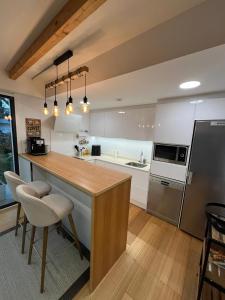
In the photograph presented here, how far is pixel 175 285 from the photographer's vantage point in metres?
1.38

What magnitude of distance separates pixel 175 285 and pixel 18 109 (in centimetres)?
336

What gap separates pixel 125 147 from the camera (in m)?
3.54

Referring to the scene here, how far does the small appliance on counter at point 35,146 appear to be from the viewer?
254 centimetres

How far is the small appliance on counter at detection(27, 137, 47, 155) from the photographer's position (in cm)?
254

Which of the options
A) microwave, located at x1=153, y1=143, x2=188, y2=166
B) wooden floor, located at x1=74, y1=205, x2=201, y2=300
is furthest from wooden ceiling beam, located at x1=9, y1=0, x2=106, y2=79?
wooden floor, located at x1=74, y1=205, x2=201, y2=300

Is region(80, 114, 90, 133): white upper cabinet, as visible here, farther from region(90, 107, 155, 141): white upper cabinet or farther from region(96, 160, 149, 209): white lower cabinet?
region(96, 160, 149, 209): white lower cabinet

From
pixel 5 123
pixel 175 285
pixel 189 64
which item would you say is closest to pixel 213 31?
pixel 189 64

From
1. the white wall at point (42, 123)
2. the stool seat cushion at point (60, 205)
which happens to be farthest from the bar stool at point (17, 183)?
the white wall at point (42, 123)

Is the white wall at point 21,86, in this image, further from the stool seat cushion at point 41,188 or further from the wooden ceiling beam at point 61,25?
the stool seat cushion at point 41,188

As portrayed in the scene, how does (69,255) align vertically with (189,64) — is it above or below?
below

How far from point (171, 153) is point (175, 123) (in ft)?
1.58

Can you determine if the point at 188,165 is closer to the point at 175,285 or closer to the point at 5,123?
the point at 175,285

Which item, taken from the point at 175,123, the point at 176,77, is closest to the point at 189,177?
the point at 175,123

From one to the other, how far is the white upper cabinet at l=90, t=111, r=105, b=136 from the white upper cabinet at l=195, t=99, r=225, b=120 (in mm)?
2159
